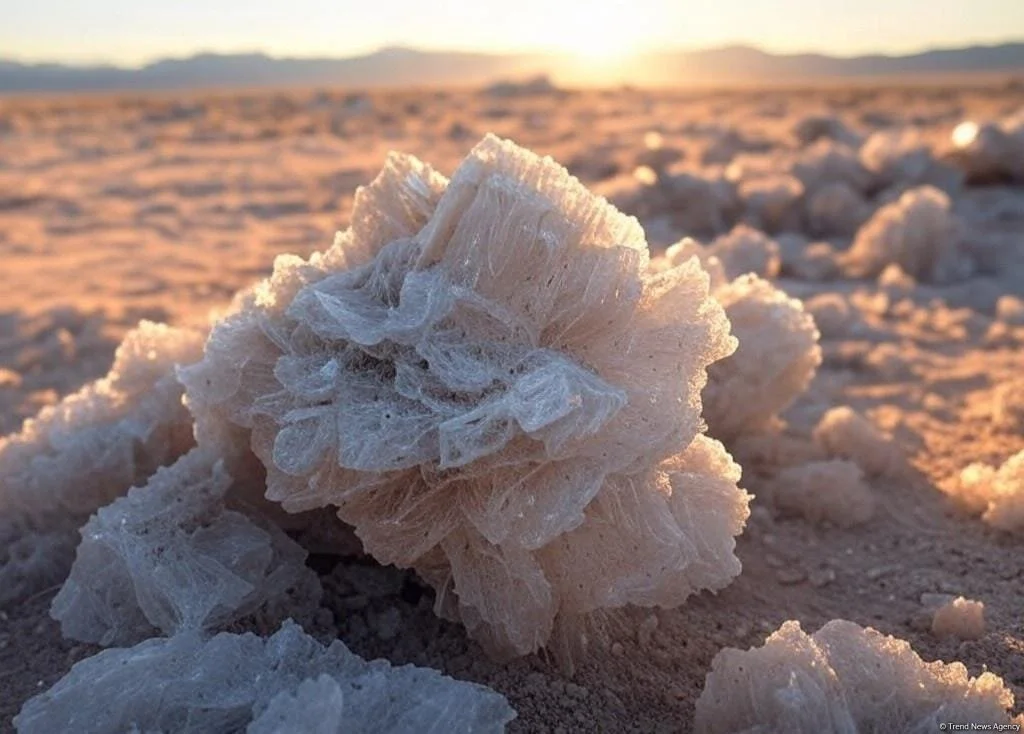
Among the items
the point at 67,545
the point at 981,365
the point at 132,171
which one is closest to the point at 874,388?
the point at 981,365

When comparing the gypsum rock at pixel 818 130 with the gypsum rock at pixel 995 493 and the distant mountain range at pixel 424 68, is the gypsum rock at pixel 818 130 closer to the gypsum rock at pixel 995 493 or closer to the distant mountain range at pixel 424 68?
the gypsum rock at pixel 995 493

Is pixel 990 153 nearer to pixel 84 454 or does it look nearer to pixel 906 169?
pixel 906 169

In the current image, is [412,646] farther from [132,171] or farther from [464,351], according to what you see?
[132,171]

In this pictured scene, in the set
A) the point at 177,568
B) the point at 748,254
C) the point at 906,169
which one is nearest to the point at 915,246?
the point at 748,254

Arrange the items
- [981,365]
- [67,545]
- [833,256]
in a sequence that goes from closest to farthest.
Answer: [67,545]
[981,365]
[833,256]

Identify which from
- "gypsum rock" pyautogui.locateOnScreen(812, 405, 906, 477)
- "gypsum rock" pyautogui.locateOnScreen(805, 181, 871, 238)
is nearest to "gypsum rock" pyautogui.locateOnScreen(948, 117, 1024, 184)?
"gypsum rock" pyautogui.locateOnScreen(805, 181, 871, 238)

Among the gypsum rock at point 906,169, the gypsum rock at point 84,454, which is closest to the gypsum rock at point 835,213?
the gypsum rock at point 906,169
